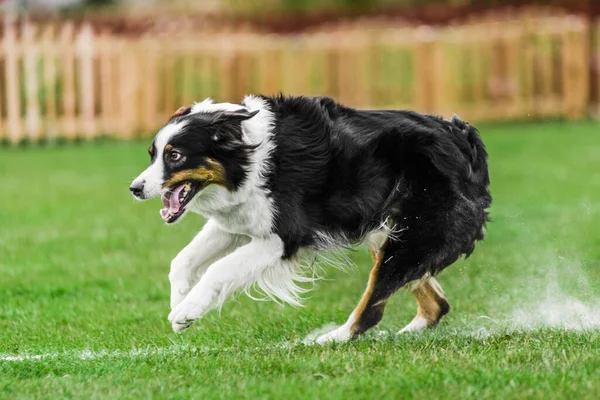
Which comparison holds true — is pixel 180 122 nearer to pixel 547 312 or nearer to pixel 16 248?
pixel 547 312

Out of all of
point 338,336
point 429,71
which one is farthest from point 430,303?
point 429,71

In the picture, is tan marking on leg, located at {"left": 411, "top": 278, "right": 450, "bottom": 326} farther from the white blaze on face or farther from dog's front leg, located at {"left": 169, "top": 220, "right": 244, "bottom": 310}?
the white blaze on face

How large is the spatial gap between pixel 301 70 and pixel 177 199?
45.6 ft

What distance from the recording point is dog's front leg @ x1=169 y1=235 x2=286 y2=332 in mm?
5082

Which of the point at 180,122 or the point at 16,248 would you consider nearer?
the point at 180,122

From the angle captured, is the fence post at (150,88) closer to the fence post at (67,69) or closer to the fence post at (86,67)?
the fence post at (86,67)

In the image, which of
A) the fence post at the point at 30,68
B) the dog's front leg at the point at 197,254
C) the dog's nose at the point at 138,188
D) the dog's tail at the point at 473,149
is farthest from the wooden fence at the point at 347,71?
the dog's nose at the point at 138,188

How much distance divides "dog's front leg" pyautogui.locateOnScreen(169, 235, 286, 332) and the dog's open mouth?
1.03 ft

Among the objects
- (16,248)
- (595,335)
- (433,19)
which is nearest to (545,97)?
(433,19)

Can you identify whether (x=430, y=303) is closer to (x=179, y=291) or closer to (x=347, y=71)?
(x=179, y=291)

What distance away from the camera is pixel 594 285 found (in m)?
6.92

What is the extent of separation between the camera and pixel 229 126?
520 centimetres

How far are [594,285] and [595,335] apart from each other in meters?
1.70

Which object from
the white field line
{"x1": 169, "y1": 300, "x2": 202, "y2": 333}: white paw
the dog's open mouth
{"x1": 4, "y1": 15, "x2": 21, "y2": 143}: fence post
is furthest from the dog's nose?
{"x1": 4, "y1": 15, "x2": 21, "y2": 143}: fence post
